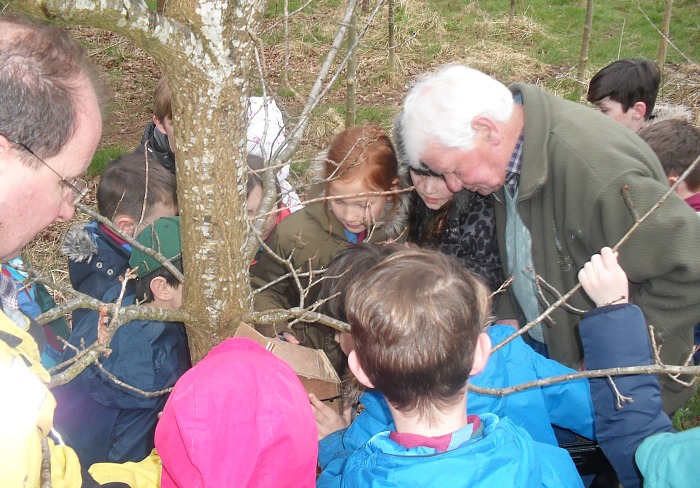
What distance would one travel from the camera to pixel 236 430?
4.56 feet

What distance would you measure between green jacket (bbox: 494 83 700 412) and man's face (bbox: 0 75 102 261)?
64.4 inches

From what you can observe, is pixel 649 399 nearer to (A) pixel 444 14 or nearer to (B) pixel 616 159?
(B) pixel 616 159

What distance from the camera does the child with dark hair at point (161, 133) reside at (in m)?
3.11

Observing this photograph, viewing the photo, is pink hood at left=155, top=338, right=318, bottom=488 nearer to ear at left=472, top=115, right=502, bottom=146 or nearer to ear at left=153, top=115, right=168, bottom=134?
ear at left=472, top=115, right=502, bottom=146

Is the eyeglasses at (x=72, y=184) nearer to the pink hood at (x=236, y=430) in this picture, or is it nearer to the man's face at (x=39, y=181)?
the man's face at (x=39, y=181)

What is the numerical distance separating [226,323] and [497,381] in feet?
3.06

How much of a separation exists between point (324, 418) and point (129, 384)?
75 cm

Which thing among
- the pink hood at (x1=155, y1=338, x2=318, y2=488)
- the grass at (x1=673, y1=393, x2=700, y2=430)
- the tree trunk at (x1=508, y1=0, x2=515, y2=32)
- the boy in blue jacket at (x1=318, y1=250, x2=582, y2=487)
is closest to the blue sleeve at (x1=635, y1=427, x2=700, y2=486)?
the boy in blue jacket at (x1=318, y1=250, x2=582, y2=487)

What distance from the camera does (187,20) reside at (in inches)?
55.3

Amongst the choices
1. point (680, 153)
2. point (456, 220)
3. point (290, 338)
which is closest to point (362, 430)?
point (290, 338)

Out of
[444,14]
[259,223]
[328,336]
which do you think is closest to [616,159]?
[259,223]

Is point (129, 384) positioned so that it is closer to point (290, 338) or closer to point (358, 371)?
point (290, 338)

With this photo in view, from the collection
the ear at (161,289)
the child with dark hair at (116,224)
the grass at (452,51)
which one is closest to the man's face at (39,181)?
the ear at (161,289)

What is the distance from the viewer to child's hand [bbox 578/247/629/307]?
1.90 metres
